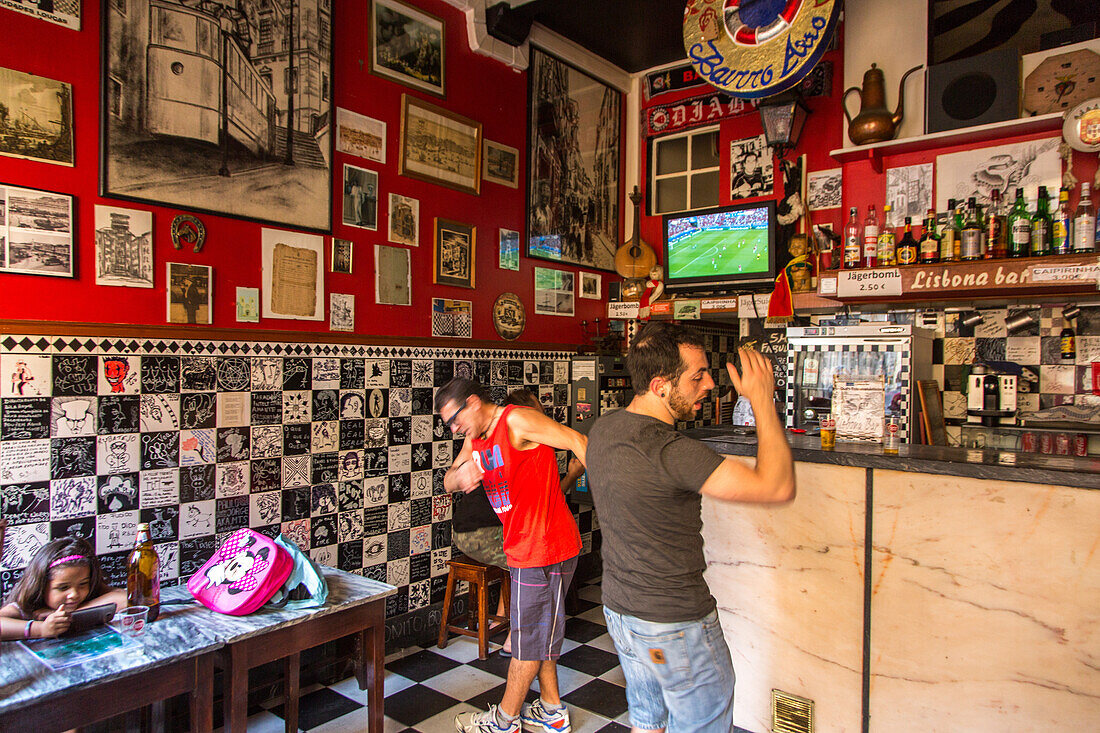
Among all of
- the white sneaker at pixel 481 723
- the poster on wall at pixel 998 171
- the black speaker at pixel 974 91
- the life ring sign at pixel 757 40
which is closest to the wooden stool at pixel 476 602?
the white sneaker at pixel 481 723

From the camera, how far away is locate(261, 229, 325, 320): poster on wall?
11.0ft

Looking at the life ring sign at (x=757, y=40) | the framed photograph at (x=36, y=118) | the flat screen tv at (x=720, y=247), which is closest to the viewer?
the framed photograph at (x=36, y=118)

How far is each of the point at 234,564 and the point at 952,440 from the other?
14.4ft

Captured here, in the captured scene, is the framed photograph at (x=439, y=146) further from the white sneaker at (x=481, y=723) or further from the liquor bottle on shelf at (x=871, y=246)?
the white sneaker at (x=481, y=723)

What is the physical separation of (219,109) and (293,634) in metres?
2.42

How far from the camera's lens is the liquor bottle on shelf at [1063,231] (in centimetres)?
383

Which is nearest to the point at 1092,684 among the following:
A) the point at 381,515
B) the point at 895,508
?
the point at 895,508

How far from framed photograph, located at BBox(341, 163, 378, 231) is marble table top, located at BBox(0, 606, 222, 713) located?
2267 millimetres

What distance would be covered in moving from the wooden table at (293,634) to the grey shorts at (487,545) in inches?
36.9

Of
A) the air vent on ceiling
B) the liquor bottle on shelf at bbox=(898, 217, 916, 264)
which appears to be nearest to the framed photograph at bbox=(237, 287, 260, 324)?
the air vent on ceiling

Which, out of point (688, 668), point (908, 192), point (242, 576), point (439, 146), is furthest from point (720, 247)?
point (242, 576)

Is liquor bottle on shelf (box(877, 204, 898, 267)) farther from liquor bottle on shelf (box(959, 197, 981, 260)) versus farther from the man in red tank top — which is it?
the man in red tank top

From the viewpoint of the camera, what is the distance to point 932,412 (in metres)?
4.20

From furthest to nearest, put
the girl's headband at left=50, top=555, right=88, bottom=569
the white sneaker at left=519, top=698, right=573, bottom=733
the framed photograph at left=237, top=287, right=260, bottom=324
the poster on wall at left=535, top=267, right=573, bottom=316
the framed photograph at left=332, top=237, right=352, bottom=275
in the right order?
the poster on wall at left=535, top=267, right=573, bottom=316 → the framed photograph at left=332, top=237, right=352, bottom=275 → the framed photograph at left=237, top=287, right=260, bottom=324 → the white sneaker at left=519, top=698, right=573, bottom=733 → the girl's headband at left=50, top=555, right=88, bottom=569
